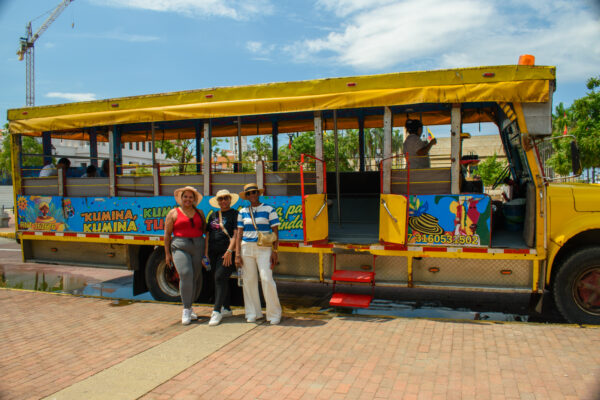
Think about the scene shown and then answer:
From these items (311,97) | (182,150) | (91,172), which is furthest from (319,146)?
(182,150)

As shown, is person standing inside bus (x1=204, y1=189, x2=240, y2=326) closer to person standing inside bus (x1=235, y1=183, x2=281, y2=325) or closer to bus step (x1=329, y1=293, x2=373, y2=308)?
person standing inside bus (x1=235, y1=183, x2=281, y2=325)

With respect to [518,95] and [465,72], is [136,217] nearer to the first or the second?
[465,72]

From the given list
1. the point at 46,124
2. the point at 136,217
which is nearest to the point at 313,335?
the point at 136,217

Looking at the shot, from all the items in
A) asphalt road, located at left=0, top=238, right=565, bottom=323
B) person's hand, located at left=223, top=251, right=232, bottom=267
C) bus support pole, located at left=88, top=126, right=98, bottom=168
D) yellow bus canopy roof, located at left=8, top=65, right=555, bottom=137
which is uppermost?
yellow bus canopy roof, located at left=8, top=65, right=555, bottom=137

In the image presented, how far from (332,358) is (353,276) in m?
1.50

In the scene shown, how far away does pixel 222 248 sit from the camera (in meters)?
5.69

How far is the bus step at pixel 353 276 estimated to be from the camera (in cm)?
556

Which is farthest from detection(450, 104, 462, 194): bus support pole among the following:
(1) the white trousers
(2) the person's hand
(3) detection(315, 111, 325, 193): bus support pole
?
(2) the person's hand

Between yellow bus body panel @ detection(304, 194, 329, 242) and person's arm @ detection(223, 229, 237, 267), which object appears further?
yellow bus body panel @ detection(304, 194, 329, 242)

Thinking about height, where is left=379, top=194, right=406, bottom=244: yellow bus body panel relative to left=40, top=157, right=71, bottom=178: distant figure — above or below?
below

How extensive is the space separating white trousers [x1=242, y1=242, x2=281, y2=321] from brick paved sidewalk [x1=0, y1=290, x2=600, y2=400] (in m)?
0.23

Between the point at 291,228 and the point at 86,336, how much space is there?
2.82 meters

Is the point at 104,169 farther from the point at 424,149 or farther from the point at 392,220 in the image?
the point at 424,149

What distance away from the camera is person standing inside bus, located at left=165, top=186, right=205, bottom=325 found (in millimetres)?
5551
